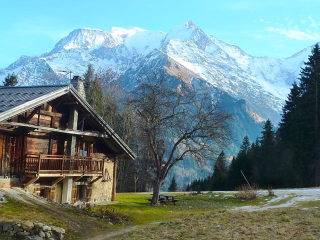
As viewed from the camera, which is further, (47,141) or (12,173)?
(47,141)

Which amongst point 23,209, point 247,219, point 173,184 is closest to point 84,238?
point 23,209

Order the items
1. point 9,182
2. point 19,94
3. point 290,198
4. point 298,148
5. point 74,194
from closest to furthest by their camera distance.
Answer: point 9,182, point 19,94, point 74,194, point 290,198, point 298,148

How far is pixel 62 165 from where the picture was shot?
65.1ft

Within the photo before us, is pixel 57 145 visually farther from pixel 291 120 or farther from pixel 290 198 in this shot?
pixel 291 120

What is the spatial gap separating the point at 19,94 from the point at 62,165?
4234 mm

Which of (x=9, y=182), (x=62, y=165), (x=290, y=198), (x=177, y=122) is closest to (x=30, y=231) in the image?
(x=9, y=182)

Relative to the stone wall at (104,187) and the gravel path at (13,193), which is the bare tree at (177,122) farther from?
the gravel path at (13,193)

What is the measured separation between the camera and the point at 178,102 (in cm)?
2488

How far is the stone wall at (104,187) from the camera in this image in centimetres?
2422

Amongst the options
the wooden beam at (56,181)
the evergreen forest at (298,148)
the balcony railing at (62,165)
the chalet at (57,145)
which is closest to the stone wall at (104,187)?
the chalet at (57,145)

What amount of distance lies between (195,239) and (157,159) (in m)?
13.1

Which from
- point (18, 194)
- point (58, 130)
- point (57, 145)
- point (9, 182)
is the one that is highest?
point (58, 130)

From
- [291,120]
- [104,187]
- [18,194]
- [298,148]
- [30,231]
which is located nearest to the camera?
[30,231]

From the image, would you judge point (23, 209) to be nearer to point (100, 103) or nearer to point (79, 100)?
point (79, 100)
